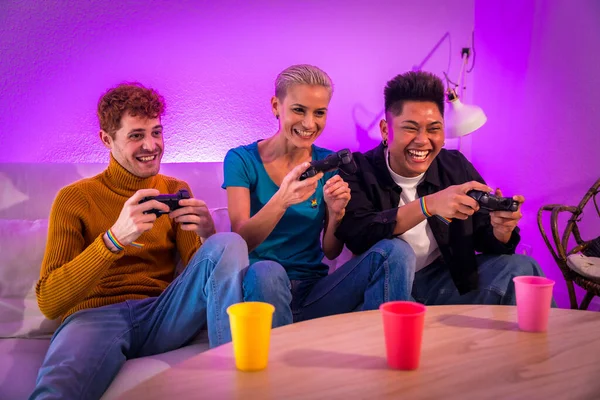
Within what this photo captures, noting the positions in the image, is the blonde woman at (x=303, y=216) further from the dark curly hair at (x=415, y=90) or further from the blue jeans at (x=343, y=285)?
the dark curly hair at (x=415, y=90)

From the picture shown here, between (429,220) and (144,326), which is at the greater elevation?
(429,220)

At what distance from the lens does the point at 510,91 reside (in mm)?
2777

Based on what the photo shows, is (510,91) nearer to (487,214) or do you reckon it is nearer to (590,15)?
(590,15)

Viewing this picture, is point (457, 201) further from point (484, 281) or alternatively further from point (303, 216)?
point (303, 216)

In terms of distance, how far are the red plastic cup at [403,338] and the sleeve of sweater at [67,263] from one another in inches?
32.1

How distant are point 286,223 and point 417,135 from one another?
1.73ft

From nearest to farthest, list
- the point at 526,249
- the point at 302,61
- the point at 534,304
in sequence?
1. the point at 534,304
2. the point at 302,61
3. the point at 526,249

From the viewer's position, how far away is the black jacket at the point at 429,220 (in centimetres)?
176

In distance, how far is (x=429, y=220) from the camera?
1850mm

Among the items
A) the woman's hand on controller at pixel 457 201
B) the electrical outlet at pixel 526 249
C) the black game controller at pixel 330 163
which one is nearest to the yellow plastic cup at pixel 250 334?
the black game controller at pixel 330 163

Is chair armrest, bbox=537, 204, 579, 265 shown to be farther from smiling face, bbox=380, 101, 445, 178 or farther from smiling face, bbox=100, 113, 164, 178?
smiling face, bbox=100, 113, 164, 178

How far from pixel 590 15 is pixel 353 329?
6.69 feet

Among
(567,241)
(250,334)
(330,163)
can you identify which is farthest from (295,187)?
(567,241)

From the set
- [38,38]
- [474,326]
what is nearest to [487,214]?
[474,326]
